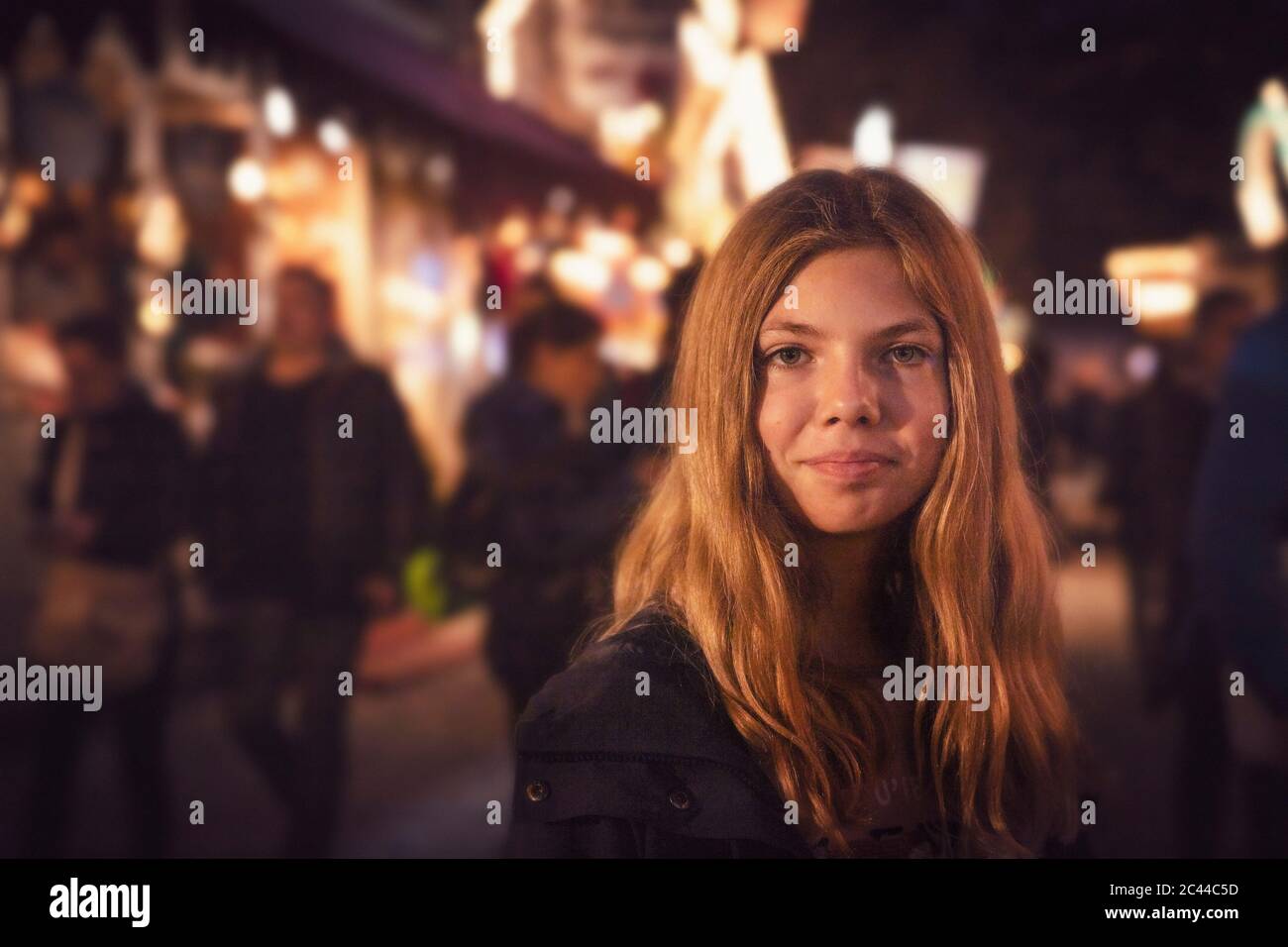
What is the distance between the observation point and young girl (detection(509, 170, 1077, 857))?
1.60 metres

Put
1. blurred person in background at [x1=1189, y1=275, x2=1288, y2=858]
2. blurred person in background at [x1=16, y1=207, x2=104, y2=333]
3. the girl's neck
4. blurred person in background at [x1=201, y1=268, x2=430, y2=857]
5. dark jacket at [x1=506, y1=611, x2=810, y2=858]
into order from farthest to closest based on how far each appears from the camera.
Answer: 1. blurred person in background at [x1=16, y1=207, x2=104, y2=333]
2. blurred person in background at [x1=201, y1=268, x2=430, y2=857]
3. blurred person in background at [x1=1189, y1=275, x2=1288, y2=858]
4. the girl's neck
5. dark jacket at [x1=506, y1=611, x2=810, y2=858]

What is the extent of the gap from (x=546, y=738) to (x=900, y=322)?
2.33ft

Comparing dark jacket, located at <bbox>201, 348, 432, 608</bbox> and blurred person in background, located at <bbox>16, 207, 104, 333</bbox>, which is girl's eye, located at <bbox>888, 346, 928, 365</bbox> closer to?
dark jacket, located at <bbox>201, 348, 432, 608</bbox>

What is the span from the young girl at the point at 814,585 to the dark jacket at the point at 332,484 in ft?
7.81

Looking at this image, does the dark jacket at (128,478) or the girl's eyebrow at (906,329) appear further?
the dark jacket at (128,478)

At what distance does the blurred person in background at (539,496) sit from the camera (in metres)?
3.17

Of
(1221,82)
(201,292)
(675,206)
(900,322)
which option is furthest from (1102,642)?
(900,322)

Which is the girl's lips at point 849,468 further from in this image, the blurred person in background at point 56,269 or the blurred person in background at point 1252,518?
the blurred person in background at point 56,269

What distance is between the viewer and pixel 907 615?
1756 mm

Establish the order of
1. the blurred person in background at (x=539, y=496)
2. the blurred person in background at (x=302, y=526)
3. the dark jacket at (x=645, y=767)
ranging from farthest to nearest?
1. the blurred person in background at (x=302, y=526)
2. the blurred person in background at (x=539, y=496)
3. the dark jacket at (x=645, y=767)

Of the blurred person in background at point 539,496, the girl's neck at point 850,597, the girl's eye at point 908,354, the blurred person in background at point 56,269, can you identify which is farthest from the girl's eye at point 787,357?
the blurred person in background at point 56,269

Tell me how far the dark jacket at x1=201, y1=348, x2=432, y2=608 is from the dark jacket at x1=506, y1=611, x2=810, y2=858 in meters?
2.48

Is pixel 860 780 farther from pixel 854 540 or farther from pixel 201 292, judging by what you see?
pixel 201 292

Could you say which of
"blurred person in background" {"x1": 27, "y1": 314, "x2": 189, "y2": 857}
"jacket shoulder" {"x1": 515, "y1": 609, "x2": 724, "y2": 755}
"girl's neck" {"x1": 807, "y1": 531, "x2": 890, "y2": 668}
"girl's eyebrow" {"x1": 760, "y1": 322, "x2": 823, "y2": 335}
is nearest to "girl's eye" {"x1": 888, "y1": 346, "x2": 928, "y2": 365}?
"girl's eyebrow" {"x1": 760, "y1": 322, "x2": 823, "y2": 335}
